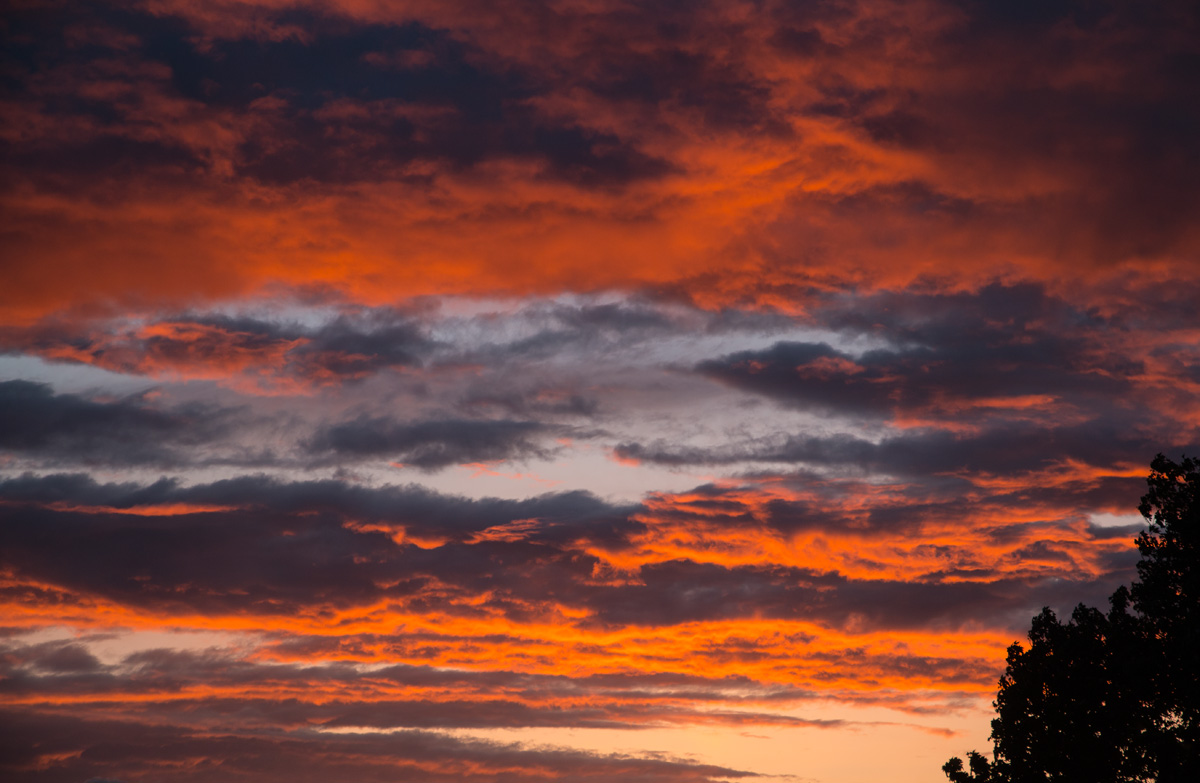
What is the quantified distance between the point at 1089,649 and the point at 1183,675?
5.49 m

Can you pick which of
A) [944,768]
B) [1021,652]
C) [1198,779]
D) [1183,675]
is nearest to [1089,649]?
[1183,675]

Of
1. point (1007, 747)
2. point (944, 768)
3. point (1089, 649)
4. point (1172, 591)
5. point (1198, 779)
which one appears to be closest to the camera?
point (1198, 779)

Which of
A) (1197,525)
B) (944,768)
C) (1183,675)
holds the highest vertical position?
(1197,525)

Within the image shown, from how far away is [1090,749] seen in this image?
178 feet

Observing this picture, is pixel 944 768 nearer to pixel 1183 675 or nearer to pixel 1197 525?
pixel 1183 675

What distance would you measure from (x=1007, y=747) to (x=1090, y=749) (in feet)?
21.8

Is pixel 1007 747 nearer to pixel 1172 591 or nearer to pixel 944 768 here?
pixel 944 768

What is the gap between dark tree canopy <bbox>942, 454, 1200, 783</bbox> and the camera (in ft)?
137

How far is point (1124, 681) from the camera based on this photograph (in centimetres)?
4594

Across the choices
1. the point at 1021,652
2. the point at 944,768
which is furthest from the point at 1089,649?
the point at 944,768

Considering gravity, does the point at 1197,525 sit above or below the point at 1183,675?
above

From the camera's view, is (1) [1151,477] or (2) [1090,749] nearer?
(1) [1151,477]

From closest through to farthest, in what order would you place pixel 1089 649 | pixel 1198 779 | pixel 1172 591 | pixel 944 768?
pixel 1198 779
pixel 1172 591
pixel 1089 649
pixel 944 768

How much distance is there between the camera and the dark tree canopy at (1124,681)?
41906 millimetres
